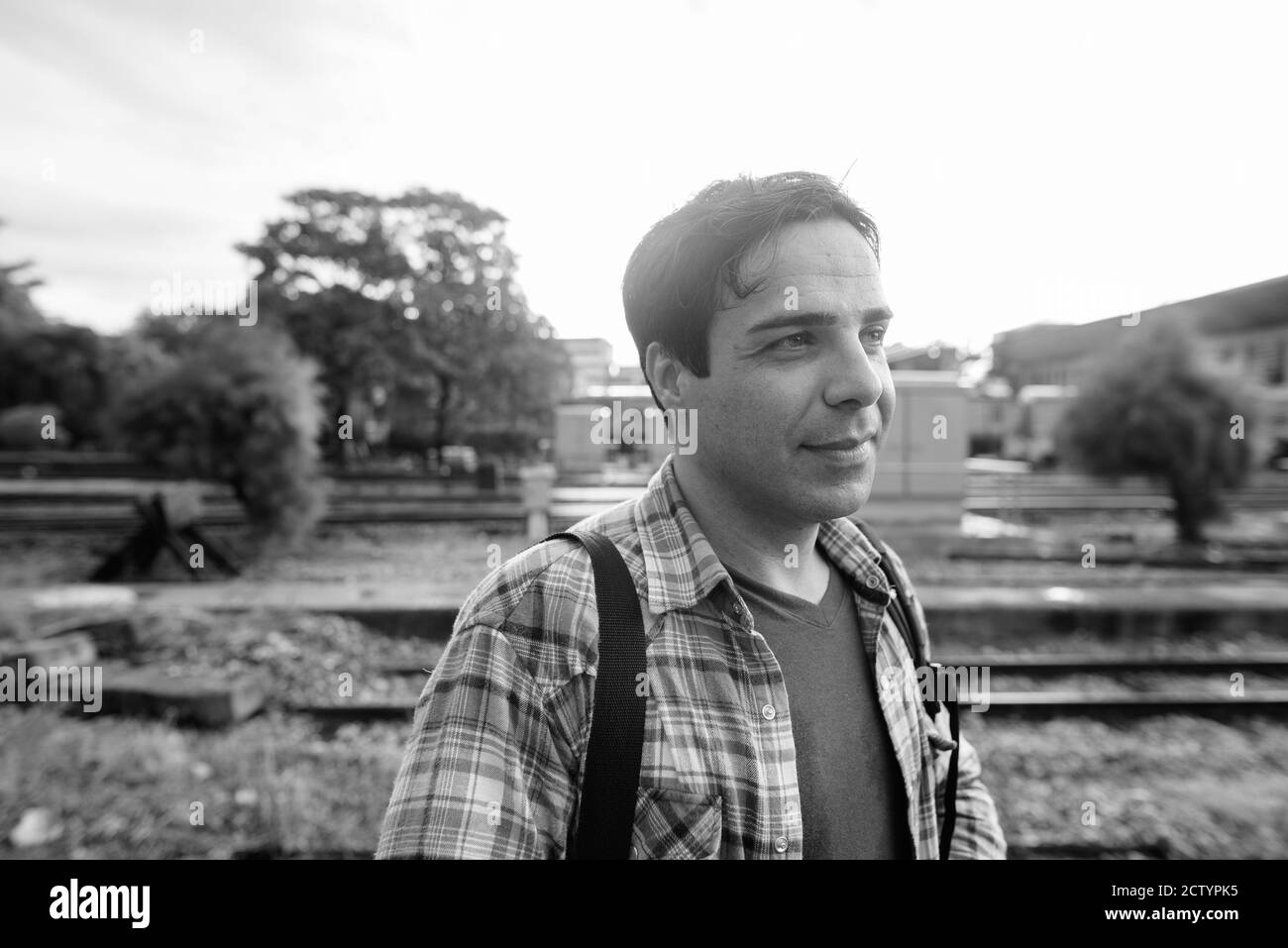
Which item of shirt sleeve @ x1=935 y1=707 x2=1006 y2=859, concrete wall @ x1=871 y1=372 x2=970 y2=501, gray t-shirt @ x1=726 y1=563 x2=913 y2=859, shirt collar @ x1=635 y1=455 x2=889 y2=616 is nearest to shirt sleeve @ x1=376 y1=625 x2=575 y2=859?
shirt collar @ x1=635 y1=455 x2=889 y2=616

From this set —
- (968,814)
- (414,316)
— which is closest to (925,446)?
Result: (414,316)

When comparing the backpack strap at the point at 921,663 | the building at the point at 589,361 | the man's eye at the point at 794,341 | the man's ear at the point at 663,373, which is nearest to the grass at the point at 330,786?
the backpack strap at the point at 921,663

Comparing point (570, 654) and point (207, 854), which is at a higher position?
point (570, 654)

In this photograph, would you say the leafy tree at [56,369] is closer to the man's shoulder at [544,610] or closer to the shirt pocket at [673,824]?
the man's shoulder at [544,610]

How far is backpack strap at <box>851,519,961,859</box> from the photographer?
1.63m

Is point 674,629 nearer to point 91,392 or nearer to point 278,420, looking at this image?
point 278,420

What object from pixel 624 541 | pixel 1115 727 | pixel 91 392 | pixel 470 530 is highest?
pixel 91 392

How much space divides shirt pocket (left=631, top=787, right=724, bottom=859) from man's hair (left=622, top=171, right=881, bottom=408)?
0.77 meters

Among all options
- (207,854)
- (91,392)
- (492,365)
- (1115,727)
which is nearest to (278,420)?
(492,365)

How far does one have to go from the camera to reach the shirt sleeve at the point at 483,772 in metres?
1.15

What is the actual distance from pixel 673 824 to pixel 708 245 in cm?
102

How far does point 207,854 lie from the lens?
3352 mm

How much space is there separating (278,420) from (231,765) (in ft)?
23.4

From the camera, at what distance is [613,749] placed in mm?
1179
